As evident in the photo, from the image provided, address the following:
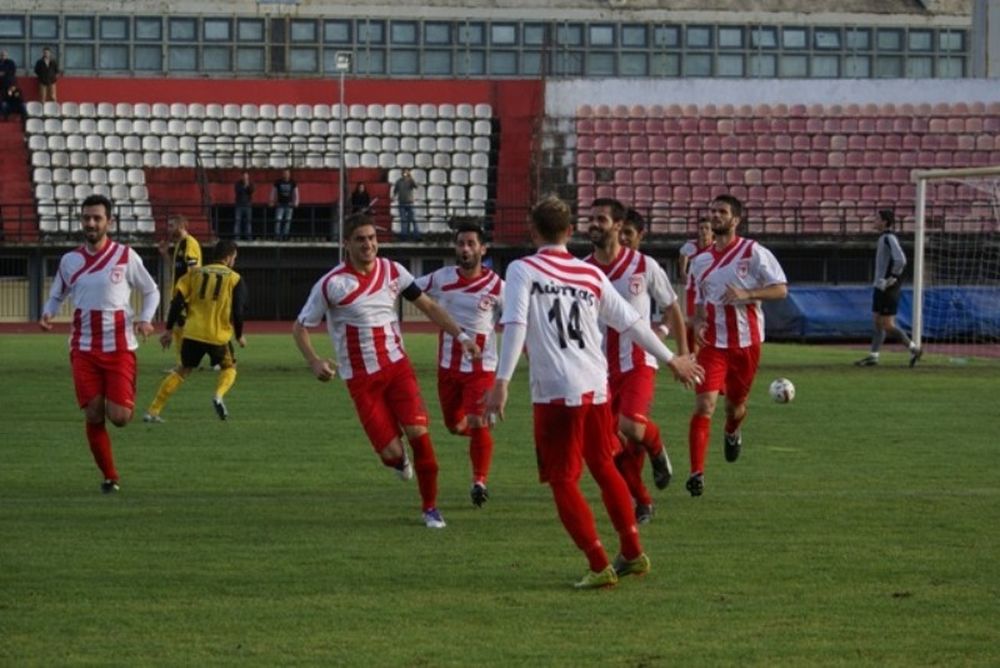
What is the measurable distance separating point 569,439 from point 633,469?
2.64 metres

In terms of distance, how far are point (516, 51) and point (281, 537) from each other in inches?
1487

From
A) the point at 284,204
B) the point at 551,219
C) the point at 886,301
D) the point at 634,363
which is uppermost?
the point at 551,219

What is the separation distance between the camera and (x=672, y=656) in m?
7.50

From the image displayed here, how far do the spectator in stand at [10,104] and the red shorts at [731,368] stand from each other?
32024 mm

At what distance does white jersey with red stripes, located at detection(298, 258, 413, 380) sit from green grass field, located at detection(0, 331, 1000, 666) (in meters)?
0.94

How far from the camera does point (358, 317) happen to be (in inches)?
462

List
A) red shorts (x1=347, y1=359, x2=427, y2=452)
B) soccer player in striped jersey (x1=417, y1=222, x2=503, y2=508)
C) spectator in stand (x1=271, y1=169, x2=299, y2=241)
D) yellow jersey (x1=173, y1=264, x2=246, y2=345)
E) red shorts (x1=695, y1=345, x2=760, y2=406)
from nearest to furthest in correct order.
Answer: red shorts (x1=347, y1=359, x2=427, y2=452)
soccer player in striped jersey (x1=417, y1=222, x2=503, y2=508)
red shorts (x1=695, y1=345, x2=760, y2=406)
yellow jersey (x1=173, y1=264, x2=246, y2=345)
spectator in stand (x1=271, y1=169, x2=299, y2=241)

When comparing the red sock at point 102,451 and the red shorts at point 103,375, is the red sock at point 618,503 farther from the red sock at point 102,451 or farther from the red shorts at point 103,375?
the red shorts at point 103,375

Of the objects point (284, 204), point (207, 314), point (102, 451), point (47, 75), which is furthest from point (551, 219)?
point (47, 75)

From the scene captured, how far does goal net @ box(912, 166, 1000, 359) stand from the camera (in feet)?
103

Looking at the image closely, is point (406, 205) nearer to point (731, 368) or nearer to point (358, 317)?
point (731, 368)

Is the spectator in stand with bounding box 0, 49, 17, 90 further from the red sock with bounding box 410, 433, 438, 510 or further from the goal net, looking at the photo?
the red sock with bounding box 410, 433, 438, 510

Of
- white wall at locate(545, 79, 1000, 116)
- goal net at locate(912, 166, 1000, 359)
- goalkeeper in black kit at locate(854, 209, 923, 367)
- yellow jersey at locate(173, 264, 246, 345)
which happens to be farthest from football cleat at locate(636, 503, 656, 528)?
white wall at locate(545, 79, 1000, 116)

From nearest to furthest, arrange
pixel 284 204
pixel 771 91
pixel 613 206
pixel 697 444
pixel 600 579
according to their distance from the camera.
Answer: pixel 600 579, pixel 613 206, pixel 697 444, pixel 284 204, pixel 771 91
